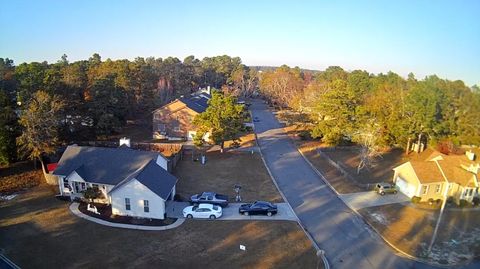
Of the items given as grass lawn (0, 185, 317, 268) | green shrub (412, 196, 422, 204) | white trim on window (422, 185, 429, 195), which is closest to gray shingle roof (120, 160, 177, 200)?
grass lawn (0, 185, 317, 268)

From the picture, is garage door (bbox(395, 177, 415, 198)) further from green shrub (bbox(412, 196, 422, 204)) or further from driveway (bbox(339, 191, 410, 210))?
green shrub (bbox(412, 196, 422, 204))

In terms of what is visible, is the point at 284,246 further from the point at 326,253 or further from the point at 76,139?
the point at 76,139

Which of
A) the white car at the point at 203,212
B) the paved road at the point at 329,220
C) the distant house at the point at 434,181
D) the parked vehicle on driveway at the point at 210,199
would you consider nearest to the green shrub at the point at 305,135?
the paved road at the point at 329,220

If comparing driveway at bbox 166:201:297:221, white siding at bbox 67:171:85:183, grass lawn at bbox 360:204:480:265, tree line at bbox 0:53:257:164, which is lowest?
grass lawn at bbox 360:204:480:265

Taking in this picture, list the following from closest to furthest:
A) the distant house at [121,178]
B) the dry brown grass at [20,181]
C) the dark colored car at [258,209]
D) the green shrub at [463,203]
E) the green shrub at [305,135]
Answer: the distant house at [121,178], the dark colored car at [258,209], the green shrub at [463,203], the dry brown grass at [20,181], the green shrub at [305,135]

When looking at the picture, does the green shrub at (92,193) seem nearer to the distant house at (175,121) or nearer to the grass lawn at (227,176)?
the grass lawn at (227,176)

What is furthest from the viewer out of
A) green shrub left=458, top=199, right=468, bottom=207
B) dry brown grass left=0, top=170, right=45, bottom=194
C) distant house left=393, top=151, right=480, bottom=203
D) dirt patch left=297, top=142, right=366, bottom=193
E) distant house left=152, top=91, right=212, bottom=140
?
distant house left=152, top=91, right=212, bottom=140

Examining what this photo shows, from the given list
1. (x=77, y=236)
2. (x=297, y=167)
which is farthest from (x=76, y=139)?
(x=297, y=167)
